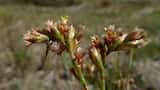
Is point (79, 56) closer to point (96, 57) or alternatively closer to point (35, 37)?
point (96, 57)

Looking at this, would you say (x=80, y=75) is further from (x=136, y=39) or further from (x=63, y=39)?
(x=136, y=39)

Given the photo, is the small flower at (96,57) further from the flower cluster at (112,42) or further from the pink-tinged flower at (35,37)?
the pink-tinged flower at (35,37)

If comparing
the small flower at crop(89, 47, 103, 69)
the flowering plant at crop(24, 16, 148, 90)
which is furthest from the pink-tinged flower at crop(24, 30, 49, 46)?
the small flower at crop(89, 47, 103, 69)

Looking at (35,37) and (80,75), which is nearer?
(80,75)

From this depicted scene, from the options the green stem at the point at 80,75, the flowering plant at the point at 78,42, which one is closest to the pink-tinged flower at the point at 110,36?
the flowering plant at the point at 78,42

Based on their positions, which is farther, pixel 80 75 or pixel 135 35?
pixel 135 35

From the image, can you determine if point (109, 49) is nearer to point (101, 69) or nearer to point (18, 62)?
point (101, 69)

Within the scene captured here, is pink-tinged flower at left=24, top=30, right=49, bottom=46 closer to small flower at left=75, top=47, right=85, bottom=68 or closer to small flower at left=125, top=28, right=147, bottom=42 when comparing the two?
small flower at left=75, top=47, right=85, bottom=68

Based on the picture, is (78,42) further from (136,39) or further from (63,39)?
(136,39)

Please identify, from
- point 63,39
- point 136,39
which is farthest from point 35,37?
A: point 136,39

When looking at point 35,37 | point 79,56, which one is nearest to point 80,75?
point 79,56
